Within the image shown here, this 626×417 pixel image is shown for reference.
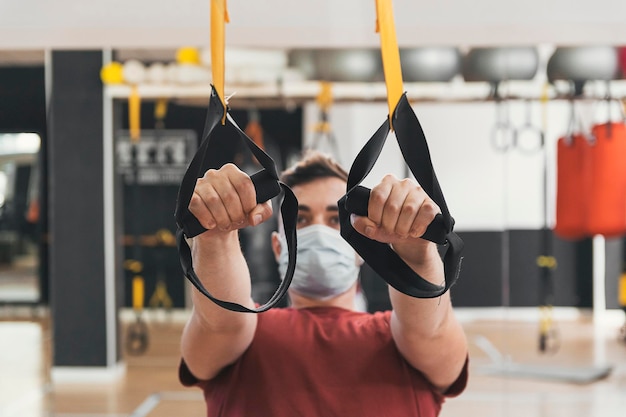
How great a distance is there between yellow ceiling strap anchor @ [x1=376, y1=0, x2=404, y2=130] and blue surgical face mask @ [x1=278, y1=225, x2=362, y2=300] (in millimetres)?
597

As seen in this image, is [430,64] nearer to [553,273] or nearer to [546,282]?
[546,282]

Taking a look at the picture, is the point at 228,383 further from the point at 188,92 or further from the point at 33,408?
the point at 33,408

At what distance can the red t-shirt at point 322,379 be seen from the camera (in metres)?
1.41

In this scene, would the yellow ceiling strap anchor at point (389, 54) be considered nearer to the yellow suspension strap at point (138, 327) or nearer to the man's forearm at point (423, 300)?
the man's forearm at point (423, 300)

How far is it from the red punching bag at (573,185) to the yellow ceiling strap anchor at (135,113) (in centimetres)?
281

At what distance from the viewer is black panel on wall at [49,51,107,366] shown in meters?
5.14

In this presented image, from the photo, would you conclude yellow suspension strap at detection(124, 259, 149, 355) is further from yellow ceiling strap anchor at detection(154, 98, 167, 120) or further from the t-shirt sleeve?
the t-shirt sleeve

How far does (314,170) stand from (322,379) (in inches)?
17.8

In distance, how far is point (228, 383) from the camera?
57.4 inches

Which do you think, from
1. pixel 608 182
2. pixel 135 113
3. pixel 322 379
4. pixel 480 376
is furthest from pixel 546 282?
pixel 322 379

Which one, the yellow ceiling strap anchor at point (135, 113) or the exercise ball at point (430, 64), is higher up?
the exercise ball at point (430, 64)

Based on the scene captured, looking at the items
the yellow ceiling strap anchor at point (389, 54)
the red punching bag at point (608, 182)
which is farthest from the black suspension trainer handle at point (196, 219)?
the red punching bag at point (608, 182)

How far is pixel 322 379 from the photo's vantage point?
1427 millimetres

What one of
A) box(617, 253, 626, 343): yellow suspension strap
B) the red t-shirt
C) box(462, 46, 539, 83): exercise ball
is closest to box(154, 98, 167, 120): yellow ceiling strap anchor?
box(462, 46, 539, 83): exercise ball
